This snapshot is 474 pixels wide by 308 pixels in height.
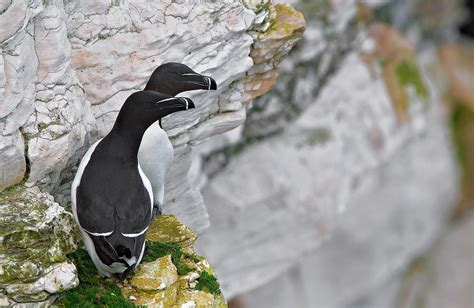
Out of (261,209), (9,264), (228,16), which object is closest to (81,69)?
(228,16)

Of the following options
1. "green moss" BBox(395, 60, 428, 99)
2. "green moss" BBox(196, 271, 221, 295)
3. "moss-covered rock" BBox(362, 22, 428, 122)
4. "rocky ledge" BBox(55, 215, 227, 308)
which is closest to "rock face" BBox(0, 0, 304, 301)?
"rocky ledge" BBox(55, 215, 227, 308)

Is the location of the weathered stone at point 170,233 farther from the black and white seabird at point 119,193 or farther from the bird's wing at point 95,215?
the bird's wing at point 95,215

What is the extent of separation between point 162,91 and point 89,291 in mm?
1910

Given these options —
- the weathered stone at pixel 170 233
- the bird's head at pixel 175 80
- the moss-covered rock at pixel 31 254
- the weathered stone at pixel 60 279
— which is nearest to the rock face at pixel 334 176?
the weathered stone at pixel 170 233

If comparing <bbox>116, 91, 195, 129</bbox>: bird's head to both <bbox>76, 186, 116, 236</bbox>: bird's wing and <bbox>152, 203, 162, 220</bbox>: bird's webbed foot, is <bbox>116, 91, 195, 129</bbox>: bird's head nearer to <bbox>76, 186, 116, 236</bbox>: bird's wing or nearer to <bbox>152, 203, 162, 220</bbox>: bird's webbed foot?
<bbox>76, 186, 116, 236</bbox>: bird's wing

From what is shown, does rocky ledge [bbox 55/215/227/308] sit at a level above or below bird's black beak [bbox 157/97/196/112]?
below

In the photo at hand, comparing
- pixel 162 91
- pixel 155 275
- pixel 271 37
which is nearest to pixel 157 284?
pixel 155 275

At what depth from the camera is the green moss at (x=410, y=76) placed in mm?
18344

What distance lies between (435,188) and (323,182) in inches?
212

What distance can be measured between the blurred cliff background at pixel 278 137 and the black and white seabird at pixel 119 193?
0.88 feet

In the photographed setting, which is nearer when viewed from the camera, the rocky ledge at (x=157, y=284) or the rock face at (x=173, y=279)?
the rocky ledge at (x=157, y=284)

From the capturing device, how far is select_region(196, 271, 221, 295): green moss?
7.96 m

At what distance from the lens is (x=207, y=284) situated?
26.3 feet

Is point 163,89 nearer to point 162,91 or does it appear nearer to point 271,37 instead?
point 162,91
